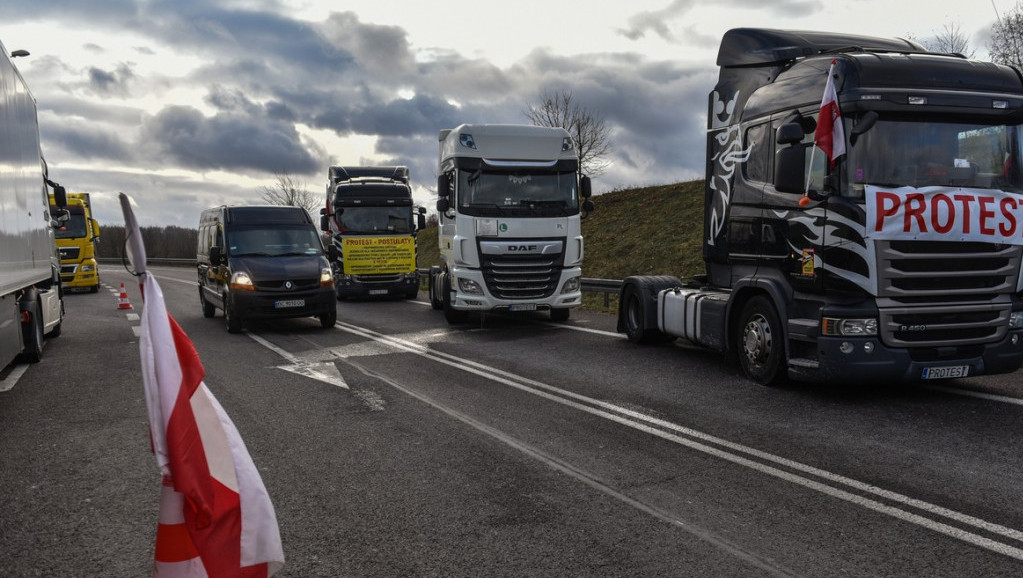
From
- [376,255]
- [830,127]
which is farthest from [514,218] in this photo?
[376,255]

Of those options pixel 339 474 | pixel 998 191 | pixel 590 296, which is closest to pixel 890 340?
pixel 998 191

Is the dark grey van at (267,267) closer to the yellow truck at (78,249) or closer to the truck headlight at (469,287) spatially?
the truck headlight at (469,287)

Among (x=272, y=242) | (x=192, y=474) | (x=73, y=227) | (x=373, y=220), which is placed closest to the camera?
(x=192, y=474)

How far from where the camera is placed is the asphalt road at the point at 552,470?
3.96 meters

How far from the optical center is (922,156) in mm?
7105

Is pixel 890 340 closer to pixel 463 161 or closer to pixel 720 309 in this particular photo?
pixel 720 309

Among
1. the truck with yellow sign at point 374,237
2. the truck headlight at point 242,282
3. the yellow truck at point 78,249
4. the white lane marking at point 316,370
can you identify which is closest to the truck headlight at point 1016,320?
the white lane marking at point 316,370

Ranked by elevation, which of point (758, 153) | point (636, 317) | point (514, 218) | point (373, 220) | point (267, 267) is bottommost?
point (636, 317)

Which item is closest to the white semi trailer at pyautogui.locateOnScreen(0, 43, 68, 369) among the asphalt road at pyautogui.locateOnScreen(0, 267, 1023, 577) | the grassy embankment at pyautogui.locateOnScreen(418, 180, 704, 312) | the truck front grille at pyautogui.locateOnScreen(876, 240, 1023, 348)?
the asphalt road at pyautogui.locateOnScreen(0, 267, 1023, 577)

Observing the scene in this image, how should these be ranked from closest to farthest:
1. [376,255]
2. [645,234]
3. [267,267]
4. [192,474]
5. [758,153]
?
[192,474] < [758,153] < [267,267] < [376,255] < [645,234]

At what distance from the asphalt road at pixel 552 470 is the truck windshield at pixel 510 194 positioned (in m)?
3.86

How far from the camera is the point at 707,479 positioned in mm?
5172

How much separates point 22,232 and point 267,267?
4682mm

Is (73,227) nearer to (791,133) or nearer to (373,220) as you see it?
(373,220)
